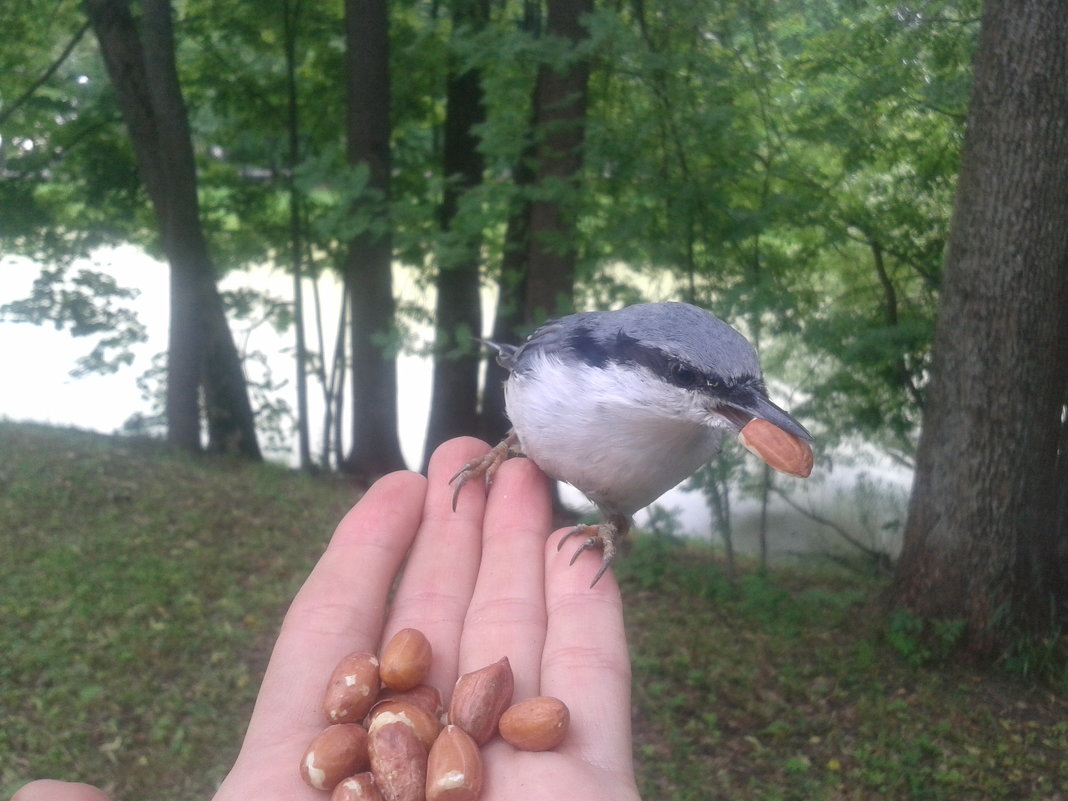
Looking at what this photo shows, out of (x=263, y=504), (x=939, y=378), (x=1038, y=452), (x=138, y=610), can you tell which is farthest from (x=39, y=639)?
(x=1038, y=452)

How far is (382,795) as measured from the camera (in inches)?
60.7

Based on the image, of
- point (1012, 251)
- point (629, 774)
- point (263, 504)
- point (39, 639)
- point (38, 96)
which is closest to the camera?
point (629, 774)

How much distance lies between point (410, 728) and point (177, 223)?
15.0 ft

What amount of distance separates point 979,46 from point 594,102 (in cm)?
137

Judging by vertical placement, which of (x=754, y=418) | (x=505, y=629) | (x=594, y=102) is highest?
(x=594, y=102)

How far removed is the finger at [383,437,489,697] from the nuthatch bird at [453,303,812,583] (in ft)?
1.07

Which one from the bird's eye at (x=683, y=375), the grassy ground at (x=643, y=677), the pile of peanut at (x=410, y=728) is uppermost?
the bird's eye at (x=683, y=375)

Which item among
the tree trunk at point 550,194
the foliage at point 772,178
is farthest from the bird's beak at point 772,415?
the tree trunk at point 550,194

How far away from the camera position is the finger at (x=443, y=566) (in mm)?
1967

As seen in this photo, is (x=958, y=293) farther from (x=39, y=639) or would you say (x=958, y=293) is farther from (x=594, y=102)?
(x=39, y=639)

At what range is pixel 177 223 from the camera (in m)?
5.37

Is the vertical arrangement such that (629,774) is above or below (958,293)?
below

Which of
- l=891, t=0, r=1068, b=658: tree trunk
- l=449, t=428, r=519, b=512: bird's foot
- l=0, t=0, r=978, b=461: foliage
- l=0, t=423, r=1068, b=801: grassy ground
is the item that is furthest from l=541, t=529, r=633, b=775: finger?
l=891, t=0, r=1068, b=658: tree trunk

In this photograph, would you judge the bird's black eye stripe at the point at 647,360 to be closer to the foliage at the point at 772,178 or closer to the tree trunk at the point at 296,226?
the foliage at the point at 772,178
